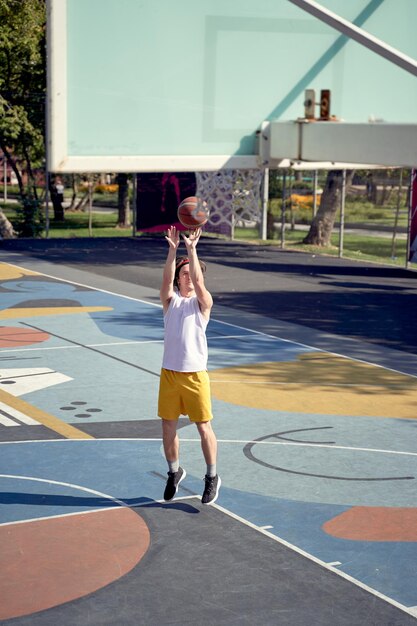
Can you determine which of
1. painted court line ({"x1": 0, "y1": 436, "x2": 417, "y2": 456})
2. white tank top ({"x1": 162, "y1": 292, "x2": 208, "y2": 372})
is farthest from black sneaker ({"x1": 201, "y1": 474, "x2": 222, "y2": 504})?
painted court line ({"x1": 0, "y1": 436, "x2": 417, "y2": 456})

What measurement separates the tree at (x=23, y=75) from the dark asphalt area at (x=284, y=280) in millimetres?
3988

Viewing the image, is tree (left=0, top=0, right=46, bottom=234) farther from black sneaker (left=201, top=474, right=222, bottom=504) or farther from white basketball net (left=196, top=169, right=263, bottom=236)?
black sneaker (left=201, top=474, right=222, bottom=504)

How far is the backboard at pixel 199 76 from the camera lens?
407 centimetres

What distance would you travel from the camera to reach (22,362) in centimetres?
1386

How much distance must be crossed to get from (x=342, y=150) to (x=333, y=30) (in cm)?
54

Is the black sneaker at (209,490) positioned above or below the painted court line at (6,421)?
above

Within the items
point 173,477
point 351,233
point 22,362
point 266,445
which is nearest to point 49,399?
point 22,362

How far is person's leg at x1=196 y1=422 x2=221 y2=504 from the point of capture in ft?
26.1

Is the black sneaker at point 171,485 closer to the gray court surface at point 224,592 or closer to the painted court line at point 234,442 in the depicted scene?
the gray court surface at point 224,592

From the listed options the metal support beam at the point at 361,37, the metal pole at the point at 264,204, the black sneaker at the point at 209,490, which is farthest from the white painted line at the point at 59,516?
A: the metal pole at the point at 264,204

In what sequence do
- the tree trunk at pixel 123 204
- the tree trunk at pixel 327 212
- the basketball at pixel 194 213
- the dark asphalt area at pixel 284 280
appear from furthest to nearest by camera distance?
the tree trunk at pixel 123 204 < the tree trunk at pixel 327 212 < the dark asphalt area at pixel 284 280 < the basketball at pixel 194 213

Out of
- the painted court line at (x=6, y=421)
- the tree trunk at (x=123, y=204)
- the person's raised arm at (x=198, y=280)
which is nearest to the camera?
the person's raised arm at (x=198, y=280)

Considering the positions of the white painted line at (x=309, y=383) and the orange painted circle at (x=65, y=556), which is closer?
the orange painted circle at (x=65, y=556)

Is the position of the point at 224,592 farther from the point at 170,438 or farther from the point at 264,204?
the point at 264,204
